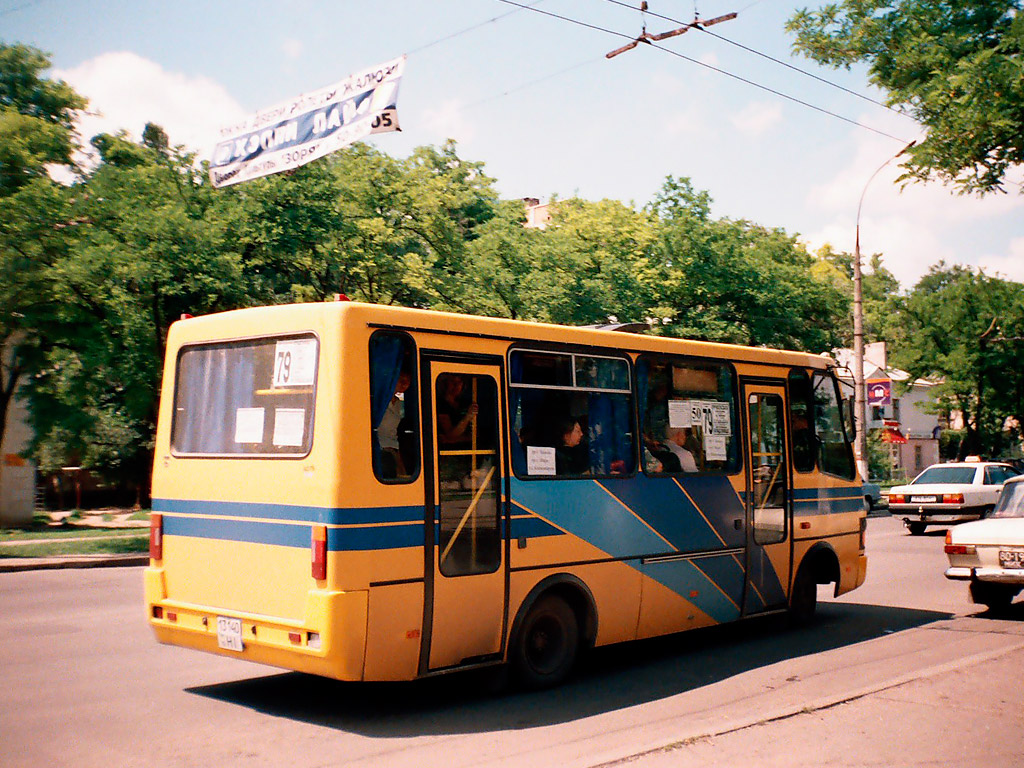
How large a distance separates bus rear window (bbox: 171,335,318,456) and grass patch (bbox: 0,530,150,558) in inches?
499

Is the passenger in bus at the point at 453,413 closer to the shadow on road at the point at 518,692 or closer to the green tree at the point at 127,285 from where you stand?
the shadow on road at the point at 518,692

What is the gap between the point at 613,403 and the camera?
8.88m

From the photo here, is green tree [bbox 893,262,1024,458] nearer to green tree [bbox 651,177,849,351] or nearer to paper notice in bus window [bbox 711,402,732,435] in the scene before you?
green tree [bbox 651,177,849,351]

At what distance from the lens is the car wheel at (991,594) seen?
11875 millimetres

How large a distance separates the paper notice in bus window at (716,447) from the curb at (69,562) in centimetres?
1291

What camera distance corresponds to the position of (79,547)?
2064cm

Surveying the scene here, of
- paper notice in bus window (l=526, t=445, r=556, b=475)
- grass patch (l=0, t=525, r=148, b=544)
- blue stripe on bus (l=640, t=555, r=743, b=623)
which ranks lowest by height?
blue stripe on bus (l=640, t=555, r=743, b=623)

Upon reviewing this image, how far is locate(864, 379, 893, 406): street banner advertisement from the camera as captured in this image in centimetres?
3114

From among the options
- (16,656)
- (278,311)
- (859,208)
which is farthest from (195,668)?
(859,208)

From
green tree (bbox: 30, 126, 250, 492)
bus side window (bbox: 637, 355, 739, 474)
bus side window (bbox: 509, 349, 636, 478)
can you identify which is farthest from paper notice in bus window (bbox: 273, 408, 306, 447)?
green tree (bbox: 30, 126, 250, 492)

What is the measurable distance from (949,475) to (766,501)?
53.8ft

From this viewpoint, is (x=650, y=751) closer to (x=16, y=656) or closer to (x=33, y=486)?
(x=16, y=656)

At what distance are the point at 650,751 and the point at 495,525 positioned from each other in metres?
2.06

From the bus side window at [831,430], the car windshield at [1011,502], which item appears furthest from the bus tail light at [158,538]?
the car windshield at [1011,502]
